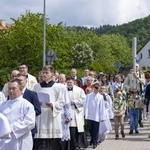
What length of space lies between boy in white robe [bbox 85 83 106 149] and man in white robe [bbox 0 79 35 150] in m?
5.76

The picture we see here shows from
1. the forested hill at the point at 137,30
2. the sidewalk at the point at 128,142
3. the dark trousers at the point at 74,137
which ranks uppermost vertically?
the forested hill at the point at 137,30

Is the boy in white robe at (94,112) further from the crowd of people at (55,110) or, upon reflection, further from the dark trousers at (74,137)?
the dark trousers at (74,137)

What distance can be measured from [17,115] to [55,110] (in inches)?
98.0

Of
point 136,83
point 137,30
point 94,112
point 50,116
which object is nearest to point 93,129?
point 94,112

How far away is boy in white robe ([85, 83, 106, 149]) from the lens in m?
12.5

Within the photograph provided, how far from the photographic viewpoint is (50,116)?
926 cm

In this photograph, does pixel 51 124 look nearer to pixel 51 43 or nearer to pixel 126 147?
pixel 126 147

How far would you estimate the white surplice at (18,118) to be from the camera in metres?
6.67

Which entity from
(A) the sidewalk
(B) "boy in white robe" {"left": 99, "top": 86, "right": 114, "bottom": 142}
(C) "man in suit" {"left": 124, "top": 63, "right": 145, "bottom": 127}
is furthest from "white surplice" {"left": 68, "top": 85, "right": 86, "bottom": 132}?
(C) "man in suit" {"left": 124, "top": 63, "right": 145, "bottom": 127}

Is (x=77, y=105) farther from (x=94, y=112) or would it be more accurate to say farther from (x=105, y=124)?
(x=105, y=124)

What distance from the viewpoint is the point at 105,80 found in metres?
17.4

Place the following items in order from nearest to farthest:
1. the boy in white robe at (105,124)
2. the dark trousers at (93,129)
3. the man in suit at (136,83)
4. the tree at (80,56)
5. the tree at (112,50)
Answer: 1. the dark trousers at (93,129)
2. the boy in white robe at (105,124)
3. the man in suit at (136,83)
4. the tree at (80,56)
5. the tree at (112,50)

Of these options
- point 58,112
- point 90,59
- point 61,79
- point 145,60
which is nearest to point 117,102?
point 61,79

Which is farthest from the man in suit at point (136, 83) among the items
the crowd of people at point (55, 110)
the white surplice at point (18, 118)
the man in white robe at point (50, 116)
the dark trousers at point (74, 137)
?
the white surplice at point (18, 118)
